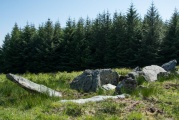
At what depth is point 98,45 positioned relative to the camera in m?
54.3

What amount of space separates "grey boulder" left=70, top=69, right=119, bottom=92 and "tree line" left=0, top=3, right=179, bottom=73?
34.6 m

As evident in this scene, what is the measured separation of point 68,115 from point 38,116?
74cm

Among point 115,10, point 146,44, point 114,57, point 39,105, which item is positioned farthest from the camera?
point 115,10

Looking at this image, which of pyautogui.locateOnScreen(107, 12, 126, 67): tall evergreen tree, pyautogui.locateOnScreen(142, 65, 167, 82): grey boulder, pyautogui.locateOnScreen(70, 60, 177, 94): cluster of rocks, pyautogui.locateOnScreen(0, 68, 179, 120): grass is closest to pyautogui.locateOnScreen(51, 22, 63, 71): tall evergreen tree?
pyautogui.locateOnScreen(107, 12, 126, 67): tall evergreen tree

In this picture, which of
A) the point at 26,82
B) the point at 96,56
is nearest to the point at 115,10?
the point at 96,56

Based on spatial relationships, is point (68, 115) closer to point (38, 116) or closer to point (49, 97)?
point (38, 116)

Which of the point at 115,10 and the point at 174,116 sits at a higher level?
the point at 115,10

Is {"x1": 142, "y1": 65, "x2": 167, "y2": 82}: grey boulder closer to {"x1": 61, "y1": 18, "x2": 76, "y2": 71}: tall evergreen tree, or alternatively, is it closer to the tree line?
the tree line

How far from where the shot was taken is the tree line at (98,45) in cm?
4725

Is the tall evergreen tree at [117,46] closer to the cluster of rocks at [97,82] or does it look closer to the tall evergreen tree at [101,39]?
the tall evergreen tree at [101,39]

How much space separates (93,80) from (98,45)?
141 feet

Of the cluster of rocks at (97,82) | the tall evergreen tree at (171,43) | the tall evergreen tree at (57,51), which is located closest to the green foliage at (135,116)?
the cluster of rocks at (97,82)

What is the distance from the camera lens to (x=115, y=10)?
6481 cm

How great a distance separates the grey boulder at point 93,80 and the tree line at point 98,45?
1361 inches
